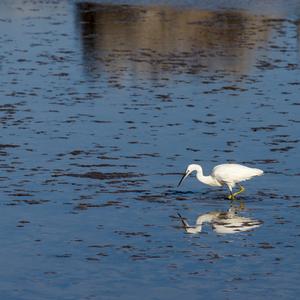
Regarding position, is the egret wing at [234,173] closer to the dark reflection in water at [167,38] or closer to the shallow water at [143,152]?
the shallow water at [143,152]

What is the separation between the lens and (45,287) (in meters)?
12.6

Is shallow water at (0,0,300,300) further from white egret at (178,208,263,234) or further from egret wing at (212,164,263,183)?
egret wing at (212,164,263,183)

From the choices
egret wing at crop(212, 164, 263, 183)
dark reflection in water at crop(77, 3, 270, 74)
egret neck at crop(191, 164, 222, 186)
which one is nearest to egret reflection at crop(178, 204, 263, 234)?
egret wing at crop(212, 164, 263, 183)

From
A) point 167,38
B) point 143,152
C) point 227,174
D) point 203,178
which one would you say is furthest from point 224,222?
point 167,38

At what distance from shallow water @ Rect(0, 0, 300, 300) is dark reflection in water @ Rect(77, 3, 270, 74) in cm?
6

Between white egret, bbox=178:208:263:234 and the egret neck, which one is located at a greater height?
the egret neck

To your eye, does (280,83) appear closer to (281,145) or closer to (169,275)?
(281,145)

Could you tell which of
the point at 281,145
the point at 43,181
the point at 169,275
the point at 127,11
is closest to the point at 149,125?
the point at 281,145

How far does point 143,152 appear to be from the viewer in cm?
1902

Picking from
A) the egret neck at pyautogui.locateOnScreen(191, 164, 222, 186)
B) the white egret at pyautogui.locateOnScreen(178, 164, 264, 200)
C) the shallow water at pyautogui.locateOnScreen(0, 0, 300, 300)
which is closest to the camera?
the shallow water at pyautogui.locateOnScreen(0, 0, 300, 300)

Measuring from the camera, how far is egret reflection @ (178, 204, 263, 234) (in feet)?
49.1

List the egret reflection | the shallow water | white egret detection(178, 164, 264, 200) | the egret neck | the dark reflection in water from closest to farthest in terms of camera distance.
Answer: the shallow water
the egret reflection
white egret detection(178, 164, 264, 200)
the egret neck
the dark reflection in water

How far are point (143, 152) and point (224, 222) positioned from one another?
388 cm

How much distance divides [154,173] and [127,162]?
793mm
